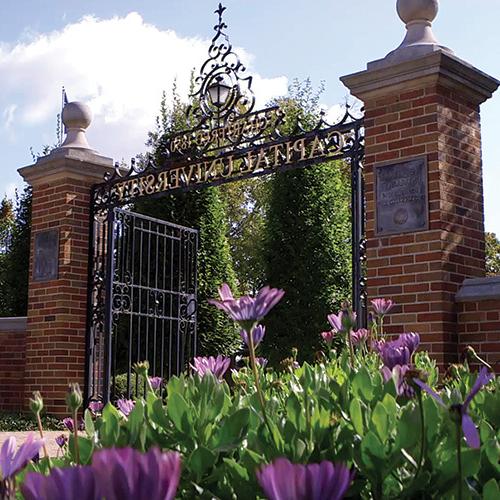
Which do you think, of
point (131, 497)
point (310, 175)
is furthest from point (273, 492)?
point (310, 175)

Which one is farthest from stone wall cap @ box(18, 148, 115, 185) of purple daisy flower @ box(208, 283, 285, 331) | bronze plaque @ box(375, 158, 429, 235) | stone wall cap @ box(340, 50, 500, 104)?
purple daisy flower @ box(208, 283, 285, 331)

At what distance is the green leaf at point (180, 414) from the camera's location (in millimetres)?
1310

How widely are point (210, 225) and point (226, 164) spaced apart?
4918 millimetres

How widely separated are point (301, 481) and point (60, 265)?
27.7ft

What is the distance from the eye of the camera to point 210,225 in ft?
42.3

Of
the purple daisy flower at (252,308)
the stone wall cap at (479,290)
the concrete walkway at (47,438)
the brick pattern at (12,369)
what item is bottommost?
the concrete walkway at (47,438)

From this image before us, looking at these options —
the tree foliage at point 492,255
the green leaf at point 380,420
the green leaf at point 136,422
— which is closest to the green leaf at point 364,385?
the green leaf at point 380,420

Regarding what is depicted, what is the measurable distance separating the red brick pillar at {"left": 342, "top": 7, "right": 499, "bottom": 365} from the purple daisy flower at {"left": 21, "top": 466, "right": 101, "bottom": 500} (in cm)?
508

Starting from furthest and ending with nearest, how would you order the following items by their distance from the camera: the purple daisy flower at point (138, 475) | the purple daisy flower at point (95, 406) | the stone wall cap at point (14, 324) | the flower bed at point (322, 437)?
the stone wall cap at point (14, 324) → the purple daisy flower at point (95, 406) → the flower bed at point (322, 437) → the purple daisy flower at point (138, 475)

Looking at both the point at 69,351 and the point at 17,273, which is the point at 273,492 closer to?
the point at 69,351

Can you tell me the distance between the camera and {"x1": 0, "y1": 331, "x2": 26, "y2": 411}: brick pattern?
9164mm

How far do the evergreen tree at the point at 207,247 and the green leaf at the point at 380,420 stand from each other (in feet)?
36.4

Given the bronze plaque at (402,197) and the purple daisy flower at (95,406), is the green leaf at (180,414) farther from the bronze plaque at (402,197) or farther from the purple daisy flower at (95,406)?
the bronze plaque at (402,197)

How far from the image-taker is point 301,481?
0.64 meters
